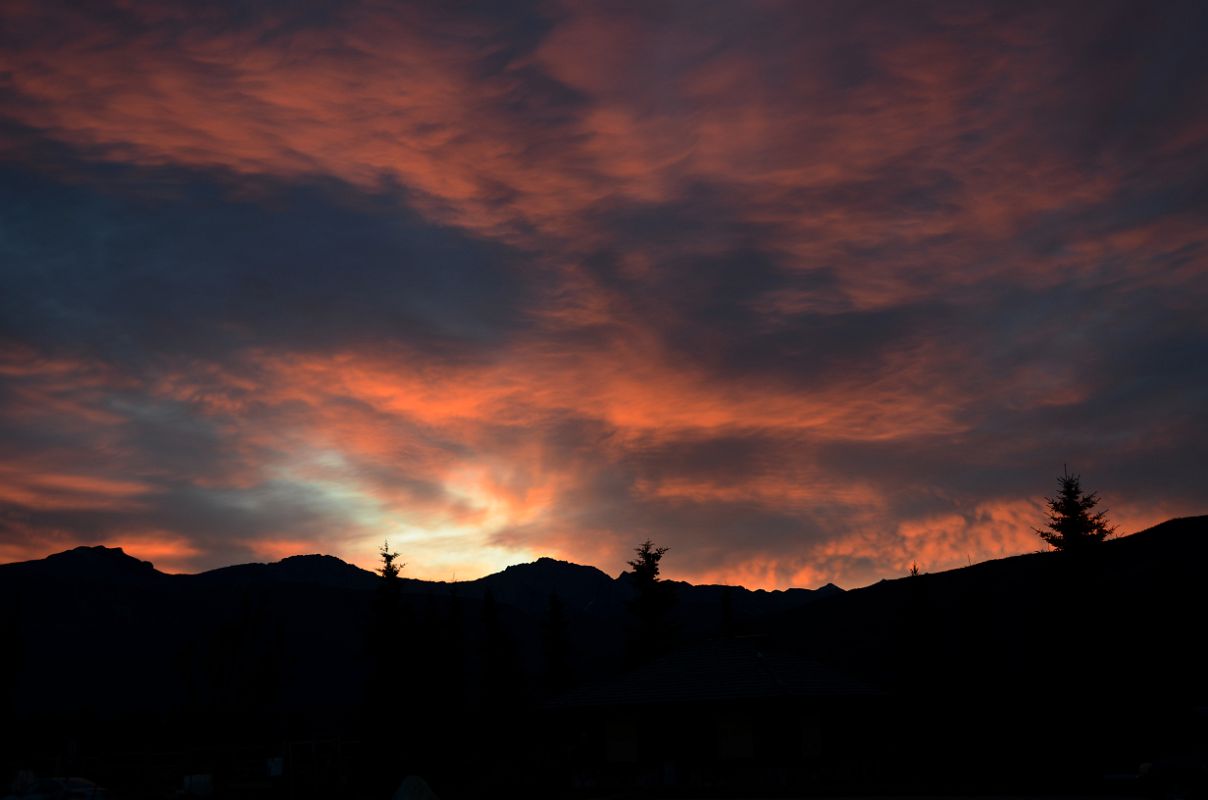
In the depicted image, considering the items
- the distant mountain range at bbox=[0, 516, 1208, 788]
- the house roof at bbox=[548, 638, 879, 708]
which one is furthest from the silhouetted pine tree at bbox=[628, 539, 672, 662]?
the house roof at bbox=[548, 638, 879, 708]

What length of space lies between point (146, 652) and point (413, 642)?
12610 cm

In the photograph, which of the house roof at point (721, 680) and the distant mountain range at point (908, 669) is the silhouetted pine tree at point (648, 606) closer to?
the distant mountain range at point (908, 669)

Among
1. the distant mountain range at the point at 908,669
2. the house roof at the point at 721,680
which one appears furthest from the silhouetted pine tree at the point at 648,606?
the house roof at the point at 721,680

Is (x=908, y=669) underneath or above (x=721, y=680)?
above

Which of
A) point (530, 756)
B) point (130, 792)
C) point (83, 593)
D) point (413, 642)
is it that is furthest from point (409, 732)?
point (83, 593)

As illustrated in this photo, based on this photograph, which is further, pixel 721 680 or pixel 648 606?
pixel 648 606

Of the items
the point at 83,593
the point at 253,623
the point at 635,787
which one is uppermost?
the point at 83,593

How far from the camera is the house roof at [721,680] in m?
43.1

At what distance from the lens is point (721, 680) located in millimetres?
44938

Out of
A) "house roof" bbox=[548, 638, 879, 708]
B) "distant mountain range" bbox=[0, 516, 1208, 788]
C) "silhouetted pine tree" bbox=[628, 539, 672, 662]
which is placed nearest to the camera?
"house roof" bbox=[548, 638, 879, 708]

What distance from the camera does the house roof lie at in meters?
43.1

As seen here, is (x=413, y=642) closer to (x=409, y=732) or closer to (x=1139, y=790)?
(x=409, y=732)

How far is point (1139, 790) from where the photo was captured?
34.9 meters

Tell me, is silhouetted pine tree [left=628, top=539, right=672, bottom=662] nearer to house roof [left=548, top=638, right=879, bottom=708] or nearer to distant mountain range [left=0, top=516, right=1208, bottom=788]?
distant mountain range [left=0, top=516, right=1208, bottom=788]
